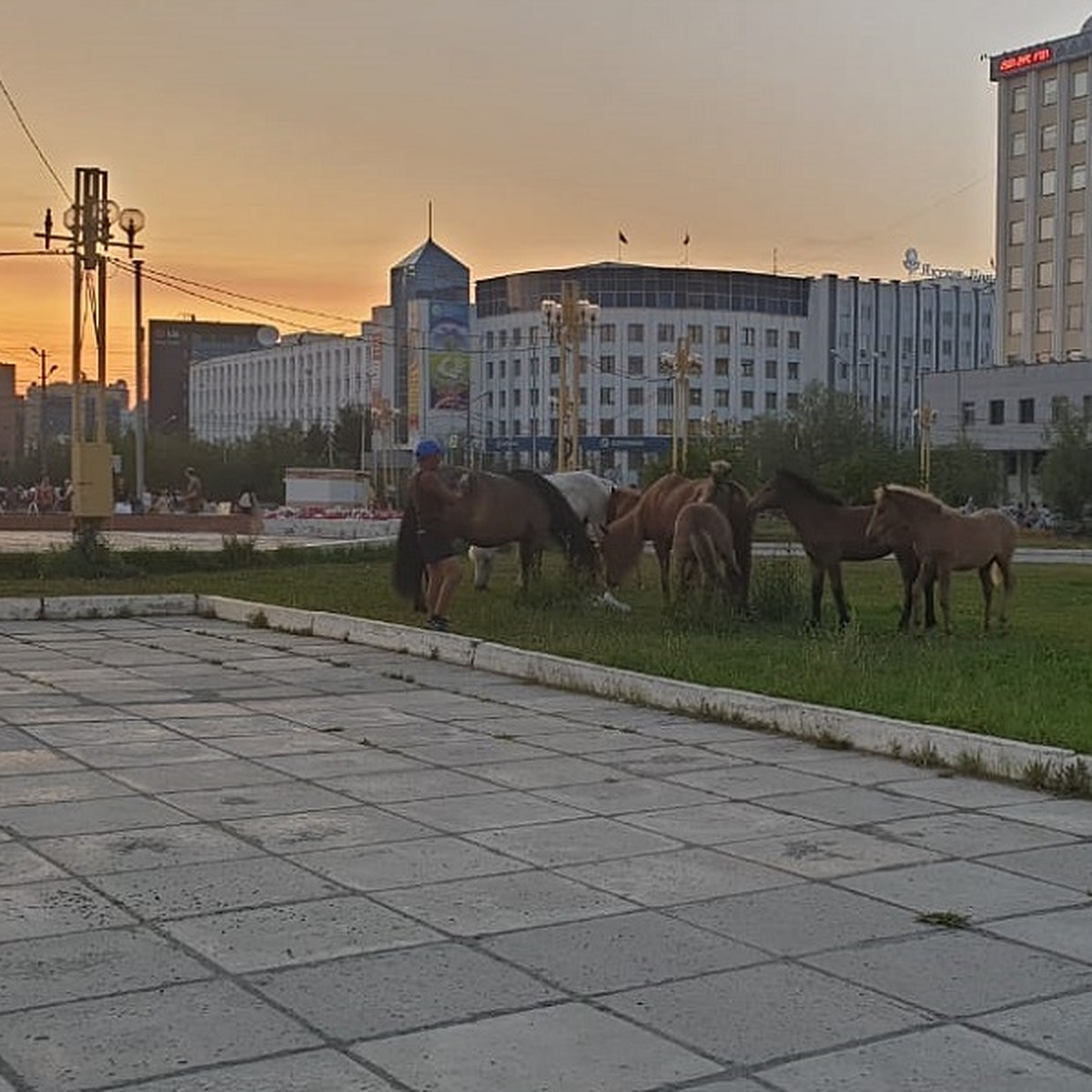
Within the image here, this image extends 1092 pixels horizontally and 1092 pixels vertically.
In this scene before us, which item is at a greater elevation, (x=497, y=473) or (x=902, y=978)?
(x=497, y=473)

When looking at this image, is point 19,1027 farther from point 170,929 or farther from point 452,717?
point 452,717

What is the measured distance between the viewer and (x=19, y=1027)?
438cm

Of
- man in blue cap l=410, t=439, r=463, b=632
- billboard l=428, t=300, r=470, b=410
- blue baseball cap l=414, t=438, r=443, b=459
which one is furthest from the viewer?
billboard l=428, t=300, r=470, b=410

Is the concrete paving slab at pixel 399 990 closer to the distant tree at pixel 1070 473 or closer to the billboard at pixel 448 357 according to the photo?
the distant tree at pixel 1070 473

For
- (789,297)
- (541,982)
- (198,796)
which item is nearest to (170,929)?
(541,982)

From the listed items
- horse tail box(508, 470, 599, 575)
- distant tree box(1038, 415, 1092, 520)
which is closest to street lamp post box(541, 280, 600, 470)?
horse tail box(508, 470, 599, 575)

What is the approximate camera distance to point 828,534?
49.2 feet

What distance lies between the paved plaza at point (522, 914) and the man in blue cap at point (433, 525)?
5.06 metres

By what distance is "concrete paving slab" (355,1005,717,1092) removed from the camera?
406 cm

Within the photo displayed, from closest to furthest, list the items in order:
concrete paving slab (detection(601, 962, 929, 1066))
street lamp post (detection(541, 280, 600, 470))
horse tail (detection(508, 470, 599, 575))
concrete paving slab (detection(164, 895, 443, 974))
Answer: concrete paving slab (detection(601, 962, 929, 1066))
concrete paving slab (detection(164, 895, 443, 974))
horse tail (detection(508, 470, 599, 575))
street lamp post (detection(541, 280, 600, 470))

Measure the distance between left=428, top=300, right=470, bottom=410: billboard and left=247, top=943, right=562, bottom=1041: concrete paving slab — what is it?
111 m

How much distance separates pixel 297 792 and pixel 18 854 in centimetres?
159

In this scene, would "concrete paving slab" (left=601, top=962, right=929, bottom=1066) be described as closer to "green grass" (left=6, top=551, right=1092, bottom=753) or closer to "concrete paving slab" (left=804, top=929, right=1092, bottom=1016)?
"concrete paving slab" (left=804, top=929, right=1092, bottom=1016)

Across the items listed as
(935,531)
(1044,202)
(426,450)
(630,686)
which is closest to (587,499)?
(426,450)
